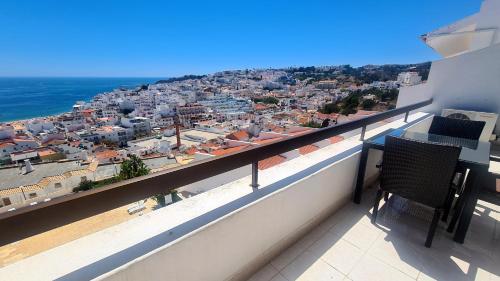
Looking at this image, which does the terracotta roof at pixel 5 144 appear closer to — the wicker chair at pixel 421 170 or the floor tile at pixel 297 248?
the floor tile at pixel 297 248

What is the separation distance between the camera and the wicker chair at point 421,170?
61.1 inches

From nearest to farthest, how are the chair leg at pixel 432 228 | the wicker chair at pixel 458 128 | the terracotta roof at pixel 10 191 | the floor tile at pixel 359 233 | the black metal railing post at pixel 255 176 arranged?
the black metal railing post at pixel 255 176 → the chair leg at pixel 432 228 → the floor tile at pixel 359 233 → the wicker chair at pixel 458 128 → the terracotta roof at pixel 10 191

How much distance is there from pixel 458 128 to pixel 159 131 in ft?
132

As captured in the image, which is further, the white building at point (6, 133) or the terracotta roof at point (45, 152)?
the white building at point (6, 133)


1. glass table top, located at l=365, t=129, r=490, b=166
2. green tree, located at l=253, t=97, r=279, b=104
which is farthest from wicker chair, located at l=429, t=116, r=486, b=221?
green tree, located at l=253, t=97, r=279, b=104

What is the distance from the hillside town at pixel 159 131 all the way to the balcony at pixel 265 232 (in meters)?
0.20

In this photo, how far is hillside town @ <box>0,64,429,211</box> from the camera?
1280 cm

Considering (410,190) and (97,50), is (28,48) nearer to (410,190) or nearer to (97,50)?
(97,50)

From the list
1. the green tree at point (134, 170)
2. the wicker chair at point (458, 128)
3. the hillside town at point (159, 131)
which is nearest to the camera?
the wicker chair at point (458, 128)

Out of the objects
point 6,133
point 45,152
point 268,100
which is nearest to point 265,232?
point 45,152

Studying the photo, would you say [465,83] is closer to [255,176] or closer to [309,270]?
[309,270]

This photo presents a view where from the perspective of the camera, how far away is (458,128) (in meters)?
2.64

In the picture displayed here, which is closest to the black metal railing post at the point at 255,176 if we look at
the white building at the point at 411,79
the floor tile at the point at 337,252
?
the floor tile at the point at 337,252

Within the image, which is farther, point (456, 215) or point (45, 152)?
point (45, 152)
